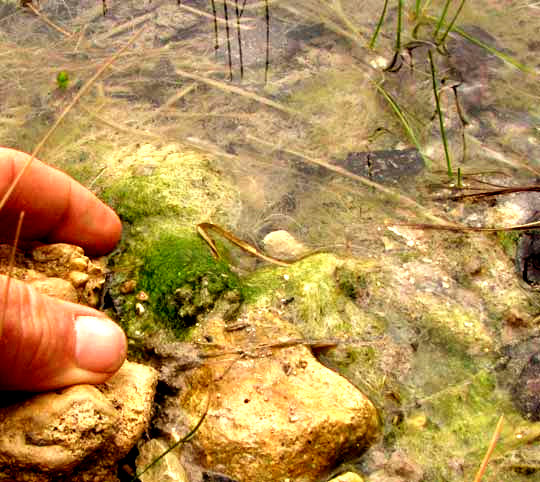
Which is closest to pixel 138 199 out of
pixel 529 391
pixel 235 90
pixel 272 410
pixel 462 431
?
pixel 235 90

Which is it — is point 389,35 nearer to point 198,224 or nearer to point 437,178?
point 437,178

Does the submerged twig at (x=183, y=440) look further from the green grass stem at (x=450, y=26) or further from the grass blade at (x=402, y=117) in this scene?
the green grass stem at (x=450, y=26)

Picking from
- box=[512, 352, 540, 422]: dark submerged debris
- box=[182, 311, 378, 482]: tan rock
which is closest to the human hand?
box=[182, 311, 378, 482]: tan rock

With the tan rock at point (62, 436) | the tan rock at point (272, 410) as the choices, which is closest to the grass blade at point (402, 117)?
the tan rock at point (272, 410)

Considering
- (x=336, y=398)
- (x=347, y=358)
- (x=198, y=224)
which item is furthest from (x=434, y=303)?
(x=198, y=224)

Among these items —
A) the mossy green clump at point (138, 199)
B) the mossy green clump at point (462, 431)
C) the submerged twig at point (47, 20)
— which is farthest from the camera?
the submerged twig at point (47, 20)

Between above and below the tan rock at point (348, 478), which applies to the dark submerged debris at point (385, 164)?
above
